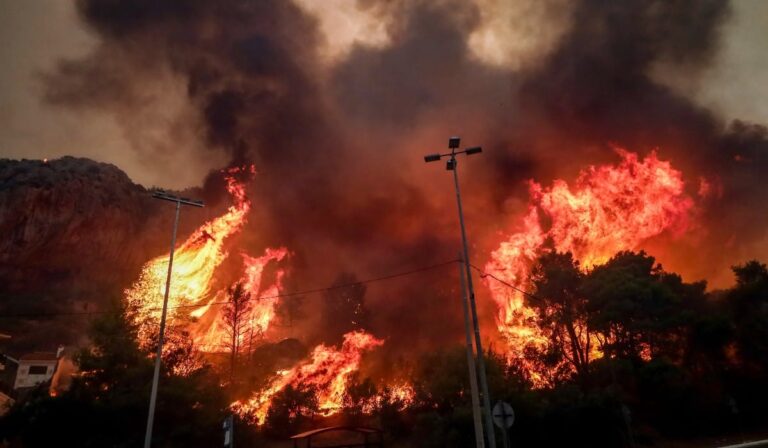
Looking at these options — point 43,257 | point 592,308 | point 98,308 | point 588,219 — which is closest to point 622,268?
point 592,308

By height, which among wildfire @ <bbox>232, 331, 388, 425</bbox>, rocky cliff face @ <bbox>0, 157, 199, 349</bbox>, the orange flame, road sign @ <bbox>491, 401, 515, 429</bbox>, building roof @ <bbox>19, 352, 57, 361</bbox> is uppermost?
rocky cliff face @ <bbox>0, 157, 199, 349</bbox>

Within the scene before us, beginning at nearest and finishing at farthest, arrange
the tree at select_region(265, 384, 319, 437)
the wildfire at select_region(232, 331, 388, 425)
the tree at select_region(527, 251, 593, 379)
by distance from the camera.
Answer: the tree at select_region(265, 384, 319, 437)
the tree at select_region(527, 251, 593, 379)
the wildfire at select_region(232, 331, 388, 425)

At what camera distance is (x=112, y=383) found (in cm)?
3025

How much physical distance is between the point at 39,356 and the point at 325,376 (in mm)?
41474

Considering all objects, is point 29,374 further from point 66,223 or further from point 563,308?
point 563,308

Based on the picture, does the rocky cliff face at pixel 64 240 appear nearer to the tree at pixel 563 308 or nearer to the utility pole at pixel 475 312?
the tree at pixel 563 308

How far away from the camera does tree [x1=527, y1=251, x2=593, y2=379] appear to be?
40.7m

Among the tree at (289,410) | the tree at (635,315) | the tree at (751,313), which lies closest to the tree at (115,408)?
the tree at (289,410)

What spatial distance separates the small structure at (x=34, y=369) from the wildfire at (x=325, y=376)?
3384 cm

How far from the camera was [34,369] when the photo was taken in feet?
190

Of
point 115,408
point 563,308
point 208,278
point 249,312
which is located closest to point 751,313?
point 563,308

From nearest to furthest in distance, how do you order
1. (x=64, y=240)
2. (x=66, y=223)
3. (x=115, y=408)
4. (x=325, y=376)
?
(x=115, y=408) < (x=325, y=376) < (x=66, y=223) < (x=64, y=240)

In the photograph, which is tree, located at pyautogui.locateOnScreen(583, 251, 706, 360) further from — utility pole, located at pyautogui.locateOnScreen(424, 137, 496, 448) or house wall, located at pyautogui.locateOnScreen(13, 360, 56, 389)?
house wall, located at pyautogui.locateOnScreen(13, 360, 56, 389)

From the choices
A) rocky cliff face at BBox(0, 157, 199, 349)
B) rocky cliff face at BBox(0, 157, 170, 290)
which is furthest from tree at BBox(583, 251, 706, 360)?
rocky cliff face at BBox(0, 157, 170, 290)
